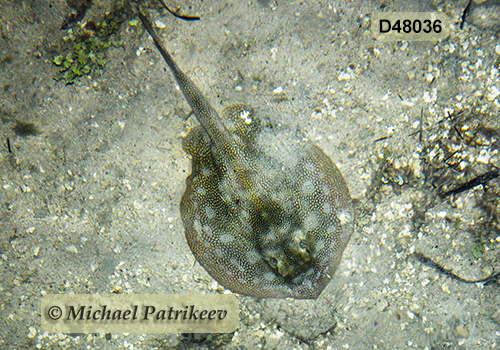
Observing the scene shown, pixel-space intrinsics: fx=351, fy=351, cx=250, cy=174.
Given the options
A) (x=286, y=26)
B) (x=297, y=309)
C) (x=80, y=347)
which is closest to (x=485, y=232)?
(x=297, y=309)

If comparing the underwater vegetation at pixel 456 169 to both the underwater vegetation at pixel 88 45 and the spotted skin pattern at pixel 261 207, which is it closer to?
the spotted skin pattern at pixel 261 207

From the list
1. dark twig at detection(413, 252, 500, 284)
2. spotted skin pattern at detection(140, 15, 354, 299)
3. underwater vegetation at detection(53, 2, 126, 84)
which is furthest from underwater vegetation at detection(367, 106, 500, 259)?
underwater vegetation at detection(53, 2, 126, 84)

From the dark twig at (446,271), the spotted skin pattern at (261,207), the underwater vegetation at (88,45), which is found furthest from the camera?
the underwater vegetation at (88,45)

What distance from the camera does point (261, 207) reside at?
3.60 meters

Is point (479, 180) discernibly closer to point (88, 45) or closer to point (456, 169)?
point (456, 169)

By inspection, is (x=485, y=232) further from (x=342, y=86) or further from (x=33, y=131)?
(x=33, y=131)

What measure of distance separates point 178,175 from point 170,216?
505mm

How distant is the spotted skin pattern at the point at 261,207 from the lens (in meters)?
3.57

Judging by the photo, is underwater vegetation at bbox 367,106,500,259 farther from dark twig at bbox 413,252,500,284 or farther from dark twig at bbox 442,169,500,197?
dark twig at bbox 413,252,500,284

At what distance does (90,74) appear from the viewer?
4.30 m

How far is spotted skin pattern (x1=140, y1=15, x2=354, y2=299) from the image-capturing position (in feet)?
11.7

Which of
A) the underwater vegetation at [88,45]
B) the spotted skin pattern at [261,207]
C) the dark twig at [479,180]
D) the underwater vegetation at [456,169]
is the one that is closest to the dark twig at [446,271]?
the underwater vegetation at [456,169]

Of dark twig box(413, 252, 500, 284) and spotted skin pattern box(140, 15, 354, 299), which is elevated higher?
spotted skin pattern box(140, 15, 354, 299)

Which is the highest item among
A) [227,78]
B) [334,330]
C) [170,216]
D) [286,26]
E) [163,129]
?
[286,26]
